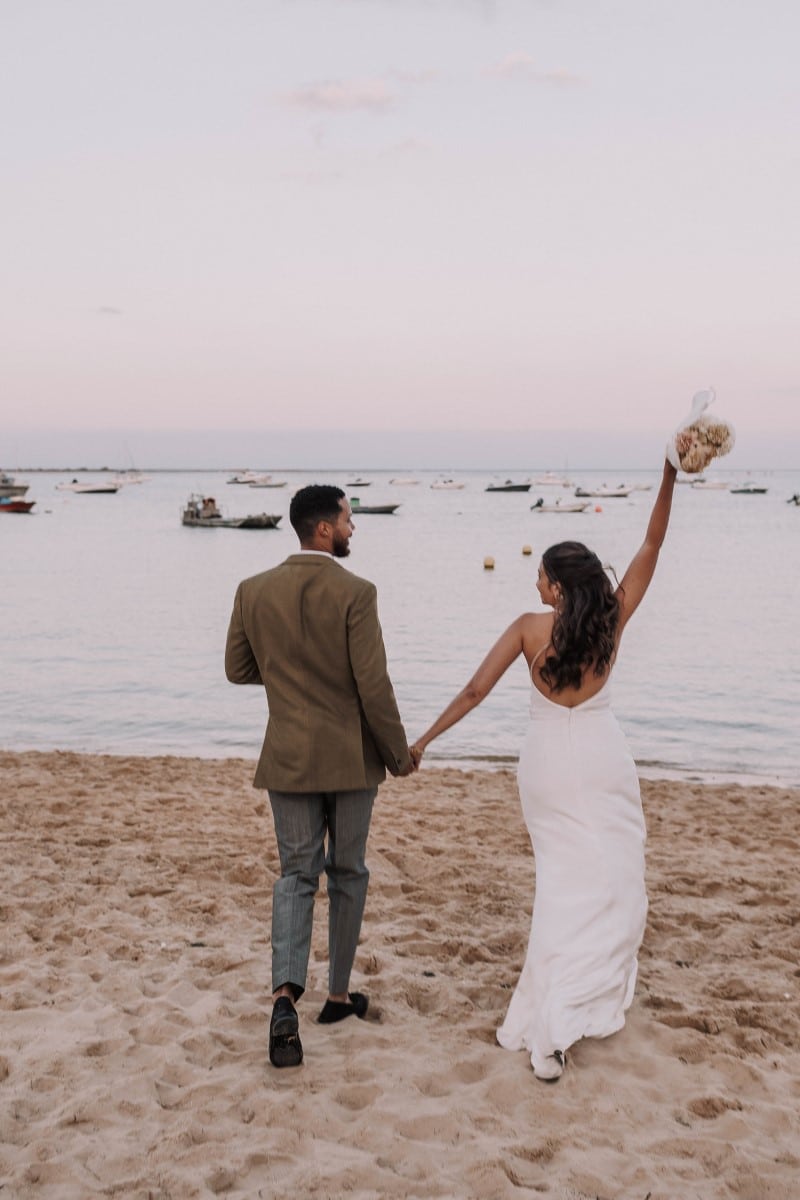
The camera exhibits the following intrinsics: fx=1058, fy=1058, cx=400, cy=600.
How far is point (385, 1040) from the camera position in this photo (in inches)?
167

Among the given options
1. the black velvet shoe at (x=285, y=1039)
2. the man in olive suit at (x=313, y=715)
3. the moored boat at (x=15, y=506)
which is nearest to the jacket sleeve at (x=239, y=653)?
the man in olive suit at (x=313, y=715)

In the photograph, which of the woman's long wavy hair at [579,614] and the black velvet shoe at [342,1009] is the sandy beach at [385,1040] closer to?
the black velvet shoe at [342,1009]

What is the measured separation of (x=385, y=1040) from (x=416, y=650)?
54.4ft

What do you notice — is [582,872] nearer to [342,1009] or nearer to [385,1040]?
[385,1040]

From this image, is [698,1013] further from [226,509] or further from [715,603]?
[226,509]

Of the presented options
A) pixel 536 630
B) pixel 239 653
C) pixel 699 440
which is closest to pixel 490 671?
pixel 536 630

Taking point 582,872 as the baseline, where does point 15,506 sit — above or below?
below

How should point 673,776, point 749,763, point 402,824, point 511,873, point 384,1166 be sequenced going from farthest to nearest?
point 749,763
point 673,776
point 402,824
point 511,873
point 384,1166

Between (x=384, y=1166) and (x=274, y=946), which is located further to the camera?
(x=274, y=946)

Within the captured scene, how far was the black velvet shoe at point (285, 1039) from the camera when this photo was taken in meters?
3.95

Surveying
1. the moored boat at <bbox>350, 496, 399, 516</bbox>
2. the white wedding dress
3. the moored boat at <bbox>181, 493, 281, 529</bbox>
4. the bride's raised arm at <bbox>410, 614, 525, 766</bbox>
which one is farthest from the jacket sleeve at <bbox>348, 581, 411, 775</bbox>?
the moored boat at <bbox>350, 496, 399, 516</bbox>

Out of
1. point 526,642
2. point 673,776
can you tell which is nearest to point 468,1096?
point 526,642

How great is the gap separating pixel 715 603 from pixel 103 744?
21.4m

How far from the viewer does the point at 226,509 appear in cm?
10469
